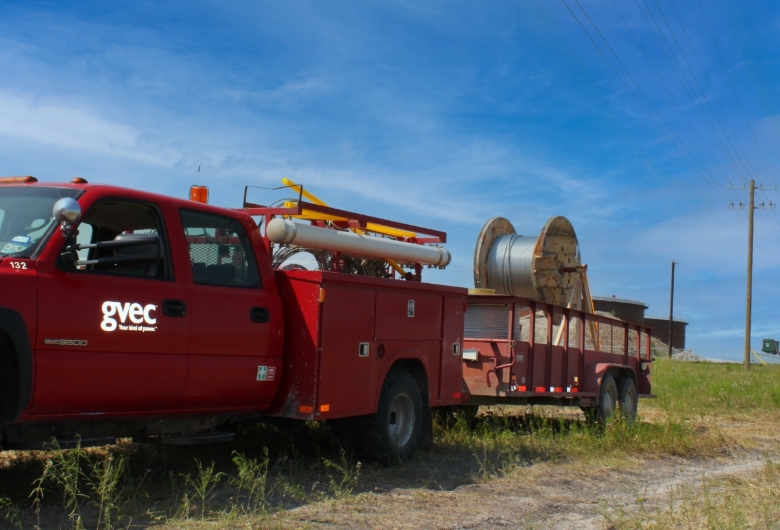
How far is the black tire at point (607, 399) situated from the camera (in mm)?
12562

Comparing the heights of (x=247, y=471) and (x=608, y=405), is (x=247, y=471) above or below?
below

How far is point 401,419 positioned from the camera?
8.48 metres

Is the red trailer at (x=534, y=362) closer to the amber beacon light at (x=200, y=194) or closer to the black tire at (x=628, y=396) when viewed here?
the black tire at (x=628, y=396)

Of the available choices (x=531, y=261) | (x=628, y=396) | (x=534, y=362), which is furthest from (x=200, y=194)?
(x=531, y=261)

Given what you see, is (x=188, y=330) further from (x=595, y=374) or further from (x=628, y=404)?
(x=628, y=404)

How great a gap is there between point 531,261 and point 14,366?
13.0 m

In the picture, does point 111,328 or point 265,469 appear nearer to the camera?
point 111,328

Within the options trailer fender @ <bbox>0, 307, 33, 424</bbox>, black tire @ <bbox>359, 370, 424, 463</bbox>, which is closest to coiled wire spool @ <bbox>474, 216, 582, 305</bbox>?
black tire @ <bbox>359, 370, 424, 463</bbox>

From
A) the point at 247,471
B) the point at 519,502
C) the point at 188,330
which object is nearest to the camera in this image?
the point at 188,330

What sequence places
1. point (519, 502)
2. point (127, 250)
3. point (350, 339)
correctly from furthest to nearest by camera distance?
point (350, 339), point (519, 502), point (127, 250)

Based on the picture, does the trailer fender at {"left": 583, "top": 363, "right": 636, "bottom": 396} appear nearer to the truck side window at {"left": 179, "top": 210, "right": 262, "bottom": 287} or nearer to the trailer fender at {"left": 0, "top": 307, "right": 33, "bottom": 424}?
the truck side window at {"left": 179, "top": 210, "right": 262, "bottom": 287}

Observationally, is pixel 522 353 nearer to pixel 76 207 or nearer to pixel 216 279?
pixel 216 279

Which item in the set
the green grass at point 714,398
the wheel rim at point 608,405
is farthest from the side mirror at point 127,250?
the green grass at point 714,398

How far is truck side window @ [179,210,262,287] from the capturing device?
6.68 meters
